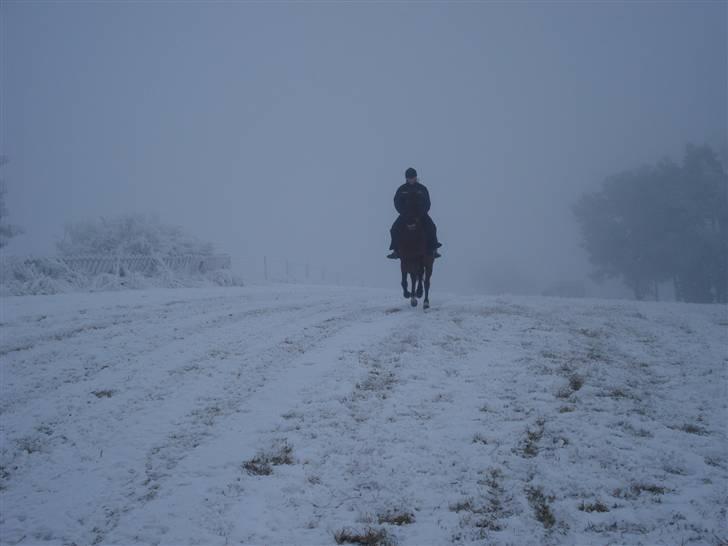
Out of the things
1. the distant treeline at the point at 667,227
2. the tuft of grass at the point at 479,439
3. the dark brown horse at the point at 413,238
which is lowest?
the tuft of grass at the point at 479,439

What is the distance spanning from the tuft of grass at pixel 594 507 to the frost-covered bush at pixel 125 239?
1980 centimetres

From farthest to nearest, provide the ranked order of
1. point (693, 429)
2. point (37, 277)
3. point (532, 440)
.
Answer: point (37, 277) → point (693, 429) → point (532, 440)

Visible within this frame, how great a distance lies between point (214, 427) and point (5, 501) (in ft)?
5.36

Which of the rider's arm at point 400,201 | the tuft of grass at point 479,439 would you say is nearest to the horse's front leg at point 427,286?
the rider's arm at point 400,201

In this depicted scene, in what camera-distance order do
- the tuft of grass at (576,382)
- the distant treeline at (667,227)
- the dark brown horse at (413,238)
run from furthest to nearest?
1. the distant treeline at (667,227)
2. the dark brown horse at (413,238)
3. the tuft of grass at (576,382)

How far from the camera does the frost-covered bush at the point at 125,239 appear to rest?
64.1 feet

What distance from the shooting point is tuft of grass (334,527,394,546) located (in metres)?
2.92

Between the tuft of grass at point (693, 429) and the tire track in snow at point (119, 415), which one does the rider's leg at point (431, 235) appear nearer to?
the tire track in snow at point (119, 415)

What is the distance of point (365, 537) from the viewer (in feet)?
9.70

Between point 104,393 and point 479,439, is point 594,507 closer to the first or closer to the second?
point 479,439

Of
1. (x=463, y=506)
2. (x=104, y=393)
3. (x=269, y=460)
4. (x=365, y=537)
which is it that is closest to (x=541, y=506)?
(x=463, y=506)

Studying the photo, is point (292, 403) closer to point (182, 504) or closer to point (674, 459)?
point (182, 504)

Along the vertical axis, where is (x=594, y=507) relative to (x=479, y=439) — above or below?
below

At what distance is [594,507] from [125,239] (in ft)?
69.6
